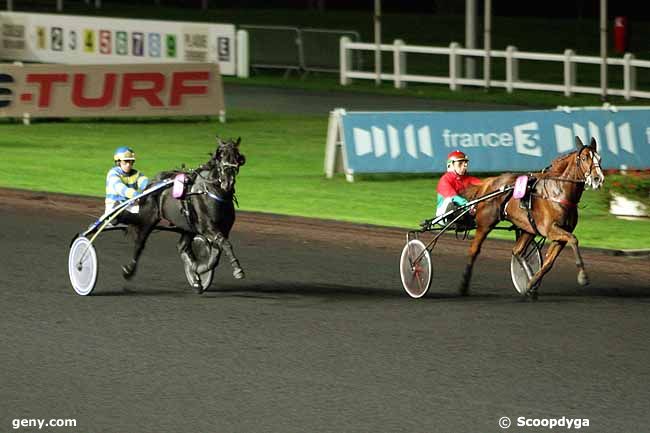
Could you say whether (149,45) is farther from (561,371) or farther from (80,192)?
(561,371)

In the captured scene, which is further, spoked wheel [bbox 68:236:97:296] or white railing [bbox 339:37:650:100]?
white railing [bbox 339:37:650:100]

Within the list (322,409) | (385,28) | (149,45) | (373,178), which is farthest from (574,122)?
(385,28)

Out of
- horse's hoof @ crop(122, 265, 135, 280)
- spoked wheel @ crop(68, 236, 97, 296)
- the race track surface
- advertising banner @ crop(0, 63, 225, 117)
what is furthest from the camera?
advertising banner @ crop(0, 63, 225, 117)

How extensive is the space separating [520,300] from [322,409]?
431 centimetres

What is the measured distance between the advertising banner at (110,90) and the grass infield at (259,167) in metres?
0.31

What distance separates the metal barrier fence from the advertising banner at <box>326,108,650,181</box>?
16158 millimetres

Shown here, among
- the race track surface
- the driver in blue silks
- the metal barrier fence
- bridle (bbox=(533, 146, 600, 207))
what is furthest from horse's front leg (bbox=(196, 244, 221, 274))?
the metal barrier fence

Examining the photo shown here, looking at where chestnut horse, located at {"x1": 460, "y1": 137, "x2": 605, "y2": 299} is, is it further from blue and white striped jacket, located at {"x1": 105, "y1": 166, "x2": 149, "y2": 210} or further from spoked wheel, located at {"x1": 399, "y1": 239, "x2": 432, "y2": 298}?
blue and white striped jacket, located at {"x1": 105, "y1": 166, "x2": 149, "y2": 210}

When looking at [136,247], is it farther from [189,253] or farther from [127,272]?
[189,253]

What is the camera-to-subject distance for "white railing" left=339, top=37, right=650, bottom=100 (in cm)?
3366

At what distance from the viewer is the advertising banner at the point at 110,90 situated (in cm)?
2917

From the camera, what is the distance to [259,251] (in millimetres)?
Answer: 16500

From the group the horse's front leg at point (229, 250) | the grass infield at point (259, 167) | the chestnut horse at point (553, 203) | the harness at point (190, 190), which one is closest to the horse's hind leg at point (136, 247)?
the harness at point (190, 190)

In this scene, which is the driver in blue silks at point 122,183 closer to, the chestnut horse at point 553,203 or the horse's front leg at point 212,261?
the horse's front leg at point 212,261
